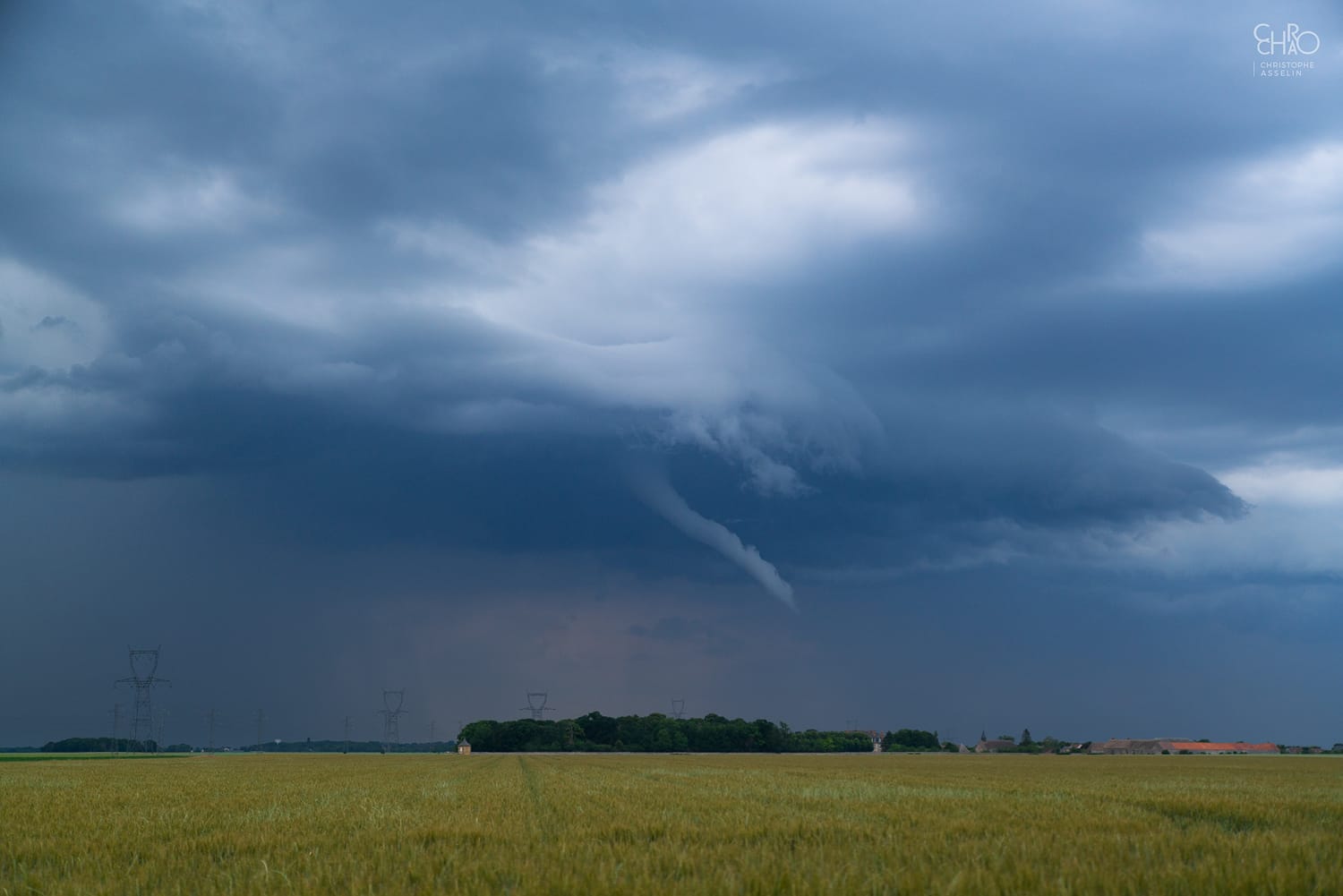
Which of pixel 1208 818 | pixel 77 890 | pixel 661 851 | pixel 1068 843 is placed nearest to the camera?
pixel 77 890

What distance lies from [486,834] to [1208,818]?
14344 millimetres

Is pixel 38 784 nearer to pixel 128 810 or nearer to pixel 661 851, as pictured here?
pixel 128 810

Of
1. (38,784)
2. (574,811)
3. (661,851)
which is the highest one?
(661,851)

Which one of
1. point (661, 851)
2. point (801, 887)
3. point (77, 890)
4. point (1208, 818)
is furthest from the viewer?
point (1208, 818)

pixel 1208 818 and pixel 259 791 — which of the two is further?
pixel 259 791

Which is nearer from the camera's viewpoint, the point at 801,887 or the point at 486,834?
the point at 801,887

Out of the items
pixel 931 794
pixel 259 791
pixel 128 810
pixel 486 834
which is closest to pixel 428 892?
pixel 486 834

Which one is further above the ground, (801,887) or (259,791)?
(801,887)

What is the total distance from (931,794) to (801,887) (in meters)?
19.2

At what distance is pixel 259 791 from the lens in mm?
28812

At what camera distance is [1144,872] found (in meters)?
8.82

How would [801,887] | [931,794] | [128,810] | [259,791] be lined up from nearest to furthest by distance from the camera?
[801,887] < [128,810] < [931,794] < [259,791]

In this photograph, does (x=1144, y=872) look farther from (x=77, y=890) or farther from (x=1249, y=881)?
(x=77, y=890)

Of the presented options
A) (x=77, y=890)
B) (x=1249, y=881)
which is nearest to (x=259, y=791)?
(x=77, y=890)
